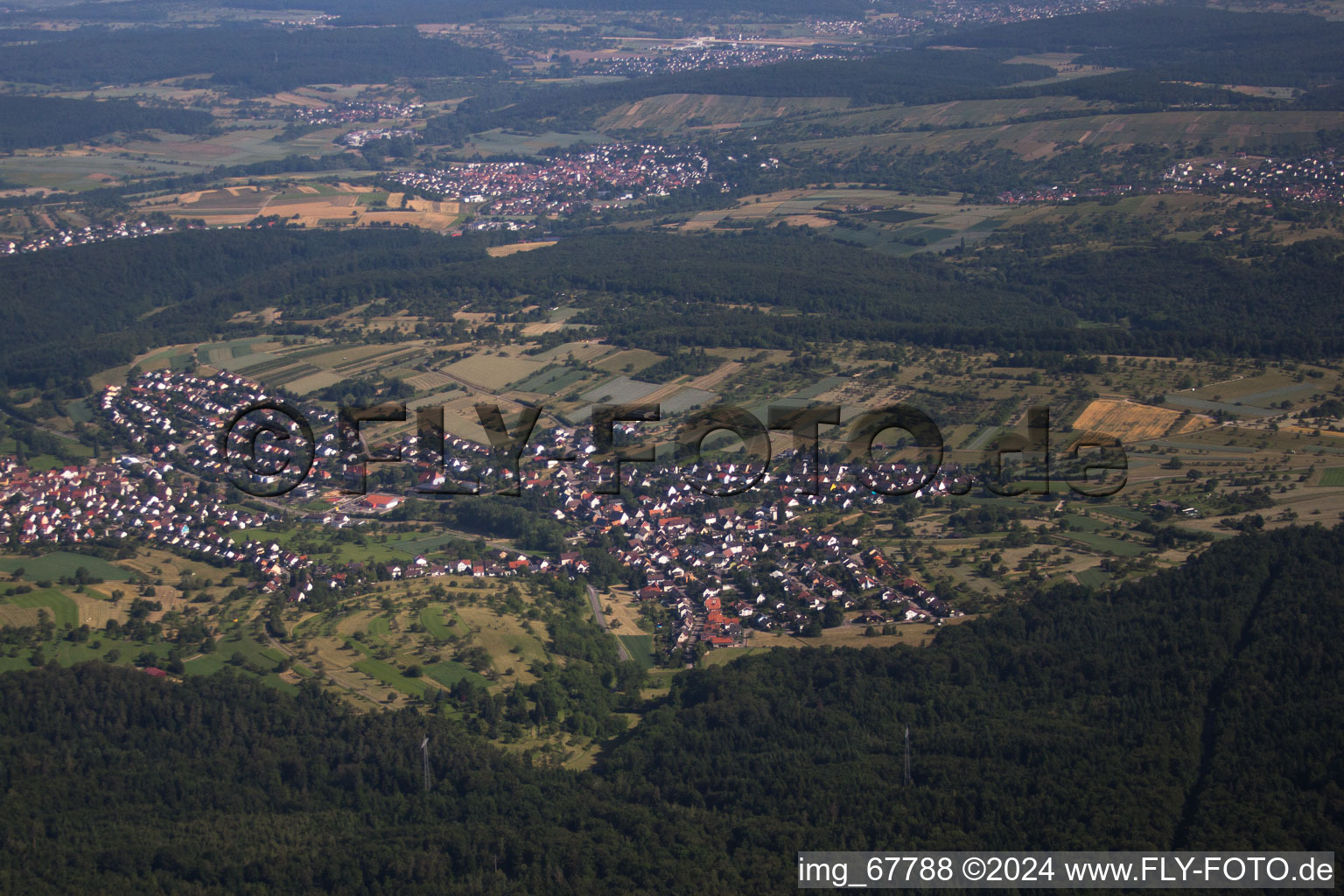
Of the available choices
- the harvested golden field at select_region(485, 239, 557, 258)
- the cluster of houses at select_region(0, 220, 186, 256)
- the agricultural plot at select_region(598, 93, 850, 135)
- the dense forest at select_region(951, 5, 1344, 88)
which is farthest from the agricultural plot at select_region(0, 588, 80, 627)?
the dense forest at select_region(951, 5, 1344, 88)

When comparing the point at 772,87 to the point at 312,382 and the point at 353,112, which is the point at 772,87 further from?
the point at 312,382

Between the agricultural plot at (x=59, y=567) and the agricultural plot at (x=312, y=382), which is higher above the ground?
the agricultural plot at (x=312, y=382)

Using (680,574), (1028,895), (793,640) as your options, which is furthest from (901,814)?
(680,574)

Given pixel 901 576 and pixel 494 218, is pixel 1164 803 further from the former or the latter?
pixel 494 218

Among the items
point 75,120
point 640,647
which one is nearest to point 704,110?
point 75,120

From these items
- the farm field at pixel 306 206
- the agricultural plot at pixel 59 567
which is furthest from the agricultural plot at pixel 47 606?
the farm field at pixel 306 206

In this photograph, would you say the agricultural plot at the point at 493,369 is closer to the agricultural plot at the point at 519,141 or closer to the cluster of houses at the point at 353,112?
the agricultural plot at the point at 519,141
